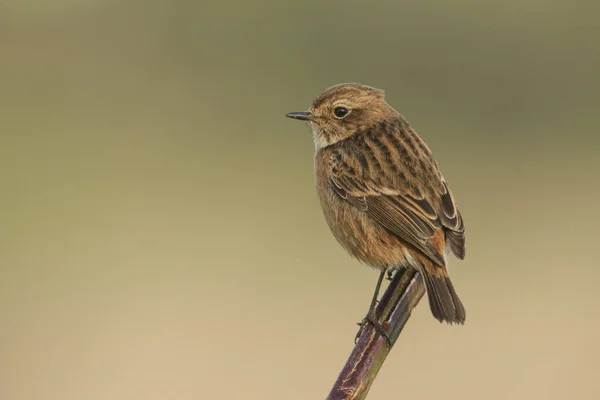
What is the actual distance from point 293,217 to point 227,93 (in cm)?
337

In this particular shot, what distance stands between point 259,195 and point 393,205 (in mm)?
6671

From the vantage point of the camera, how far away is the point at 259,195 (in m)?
10.9

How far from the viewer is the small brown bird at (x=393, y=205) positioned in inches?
159

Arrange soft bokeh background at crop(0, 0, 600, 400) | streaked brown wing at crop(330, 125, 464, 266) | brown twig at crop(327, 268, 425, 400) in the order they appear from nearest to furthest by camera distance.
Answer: brown twig at crop(327, 268, 425, 400) < streaked brown wing at crop(330, 125, 464, 266) < soft bokeh background at crop(0, 0, 600, 400)

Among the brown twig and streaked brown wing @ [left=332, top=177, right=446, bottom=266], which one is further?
streaked brown wing @ [left=332, top=177, right=446, bottom=266]

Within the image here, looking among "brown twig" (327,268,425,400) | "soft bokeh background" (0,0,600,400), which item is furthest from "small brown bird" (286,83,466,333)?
"soft bokeh background" (0,0,600,400)

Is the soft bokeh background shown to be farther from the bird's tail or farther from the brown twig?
the brown twig

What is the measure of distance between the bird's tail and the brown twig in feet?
3.08

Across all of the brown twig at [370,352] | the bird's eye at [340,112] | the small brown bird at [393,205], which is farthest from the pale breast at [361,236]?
the brown twig at [370,352]

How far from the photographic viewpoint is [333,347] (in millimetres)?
8148

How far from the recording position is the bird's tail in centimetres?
377

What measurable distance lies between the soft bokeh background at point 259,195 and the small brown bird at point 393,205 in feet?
9.99

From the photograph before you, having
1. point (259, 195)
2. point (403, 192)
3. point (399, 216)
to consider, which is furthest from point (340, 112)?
point (259, 195)

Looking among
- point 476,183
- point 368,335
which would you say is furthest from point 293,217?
point 368,335
